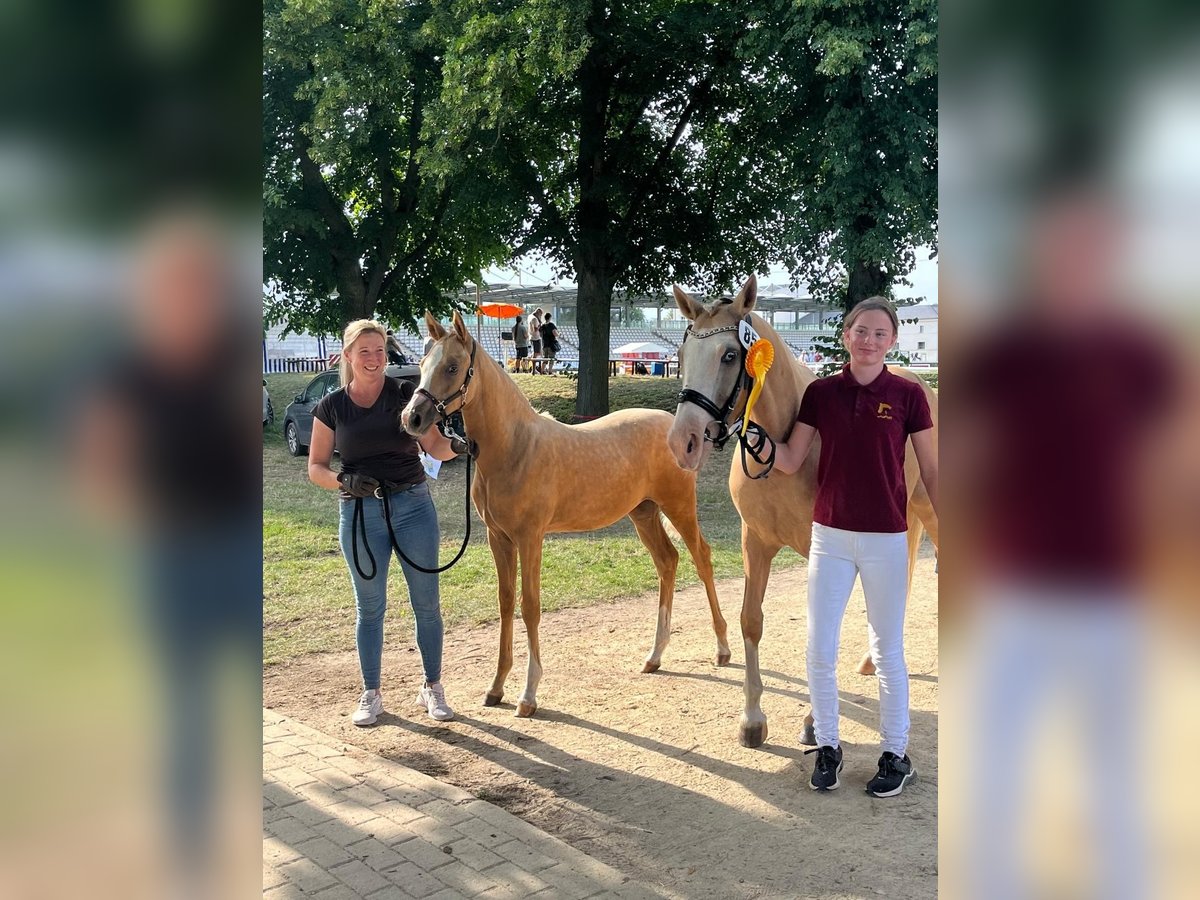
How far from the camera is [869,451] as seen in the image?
13.2 ft

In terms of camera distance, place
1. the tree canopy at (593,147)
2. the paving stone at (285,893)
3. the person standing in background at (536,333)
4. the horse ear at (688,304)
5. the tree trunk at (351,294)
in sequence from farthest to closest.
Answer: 1. the person standing in background at (536,333)
2. the tree trunk at (351,294)
3. the tree canopy at (593,147)
4. the horse ear at (688,304)
5. the paving stone at (285,893)

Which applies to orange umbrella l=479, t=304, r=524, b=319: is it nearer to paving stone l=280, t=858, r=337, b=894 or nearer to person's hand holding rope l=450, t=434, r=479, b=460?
person's hand holding rope l=450, t=434, r=479, b=460

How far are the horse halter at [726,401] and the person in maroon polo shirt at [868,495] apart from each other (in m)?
0.35

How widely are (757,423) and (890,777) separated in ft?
5.80

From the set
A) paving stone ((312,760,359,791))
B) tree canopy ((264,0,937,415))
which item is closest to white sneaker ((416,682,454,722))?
paving stone ((312,760,359,791))

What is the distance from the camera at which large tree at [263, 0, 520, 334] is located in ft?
55.9

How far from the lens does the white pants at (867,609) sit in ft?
13.2

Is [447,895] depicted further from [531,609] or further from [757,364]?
[757,364]

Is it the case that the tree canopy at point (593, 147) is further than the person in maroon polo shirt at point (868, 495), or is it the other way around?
the tree canopy at point (593, 147)

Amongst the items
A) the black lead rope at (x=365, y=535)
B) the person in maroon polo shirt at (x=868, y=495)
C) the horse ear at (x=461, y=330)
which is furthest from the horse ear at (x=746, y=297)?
the black lead rope at (x=365, y=535)

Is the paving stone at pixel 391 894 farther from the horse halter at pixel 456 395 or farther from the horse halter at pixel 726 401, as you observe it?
the horse halter at pixel 456 395

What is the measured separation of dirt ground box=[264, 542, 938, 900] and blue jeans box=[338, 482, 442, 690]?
0.59 m
